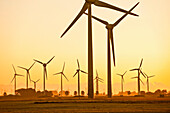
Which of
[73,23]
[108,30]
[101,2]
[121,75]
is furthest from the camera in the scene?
[121,75]

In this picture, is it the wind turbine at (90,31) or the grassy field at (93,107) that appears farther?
the wind turbine at (90,31)

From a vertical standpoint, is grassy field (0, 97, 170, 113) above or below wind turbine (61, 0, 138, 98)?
below

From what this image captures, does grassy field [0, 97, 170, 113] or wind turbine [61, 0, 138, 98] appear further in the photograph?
wind turbine [61, 0, 138, 98]

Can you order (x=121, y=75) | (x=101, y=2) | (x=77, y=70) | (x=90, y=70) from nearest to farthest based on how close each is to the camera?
(x=90, y=70) < (x=101, y=2) < (x=77, y=70) < (x=121, y=75)

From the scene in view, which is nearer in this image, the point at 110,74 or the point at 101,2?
the point at 101,2

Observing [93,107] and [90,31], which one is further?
[90,31]

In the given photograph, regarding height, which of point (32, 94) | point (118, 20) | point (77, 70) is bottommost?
point (32, 94)

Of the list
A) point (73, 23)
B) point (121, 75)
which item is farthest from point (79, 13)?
point (121, 75)

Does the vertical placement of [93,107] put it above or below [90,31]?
below

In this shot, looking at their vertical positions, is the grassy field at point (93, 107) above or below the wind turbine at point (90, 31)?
below

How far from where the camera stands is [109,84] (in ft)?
240

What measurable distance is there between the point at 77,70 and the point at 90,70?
71955 millimetres

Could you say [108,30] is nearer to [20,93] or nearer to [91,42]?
[91,42]

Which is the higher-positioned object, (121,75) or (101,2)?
(101,2)
